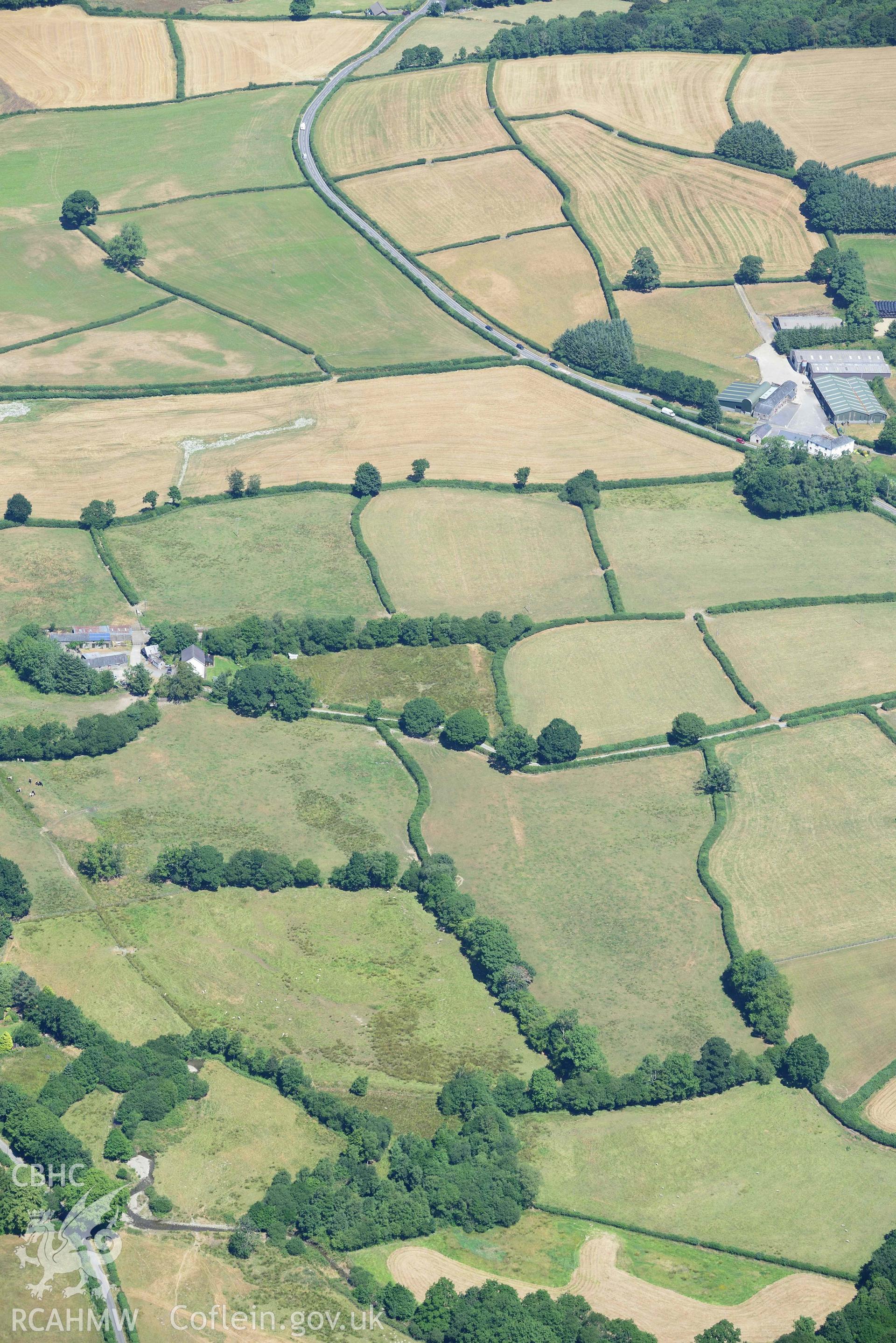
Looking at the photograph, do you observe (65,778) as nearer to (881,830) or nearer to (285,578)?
(285,578)

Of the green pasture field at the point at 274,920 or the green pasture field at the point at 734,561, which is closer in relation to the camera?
the green pasture field at the point at 274,920

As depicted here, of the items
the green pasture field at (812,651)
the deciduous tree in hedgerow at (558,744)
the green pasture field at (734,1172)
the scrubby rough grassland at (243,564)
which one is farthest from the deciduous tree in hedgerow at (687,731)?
the green pasture field at (734,1172)

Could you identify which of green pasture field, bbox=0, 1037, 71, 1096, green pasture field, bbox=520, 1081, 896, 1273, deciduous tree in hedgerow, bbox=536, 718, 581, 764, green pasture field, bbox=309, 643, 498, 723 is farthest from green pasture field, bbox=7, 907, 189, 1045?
deciduous tree in hedgerow, bbox=536, 718, 581, 764

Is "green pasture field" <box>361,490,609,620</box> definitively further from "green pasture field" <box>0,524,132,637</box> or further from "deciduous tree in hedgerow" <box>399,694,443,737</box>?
"green pasture field" <box>0,524,132,637</box>

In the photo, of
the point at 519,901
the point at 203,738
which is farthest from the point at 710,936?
the point at 203,738

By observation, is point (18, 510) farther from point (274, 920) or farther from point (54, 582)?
point (274, 920)

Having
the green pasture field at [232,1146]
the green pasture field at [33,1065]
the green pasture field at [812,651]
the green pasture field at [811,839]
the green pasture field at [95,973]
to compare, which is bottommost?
the green pasture field at [232,1146]

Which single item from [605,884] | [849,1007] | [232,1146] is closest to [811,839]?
[605,884]

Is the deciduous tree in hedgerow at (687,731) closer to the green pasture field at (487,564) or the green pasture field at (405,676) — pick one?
the green pasture field at (405,676)
